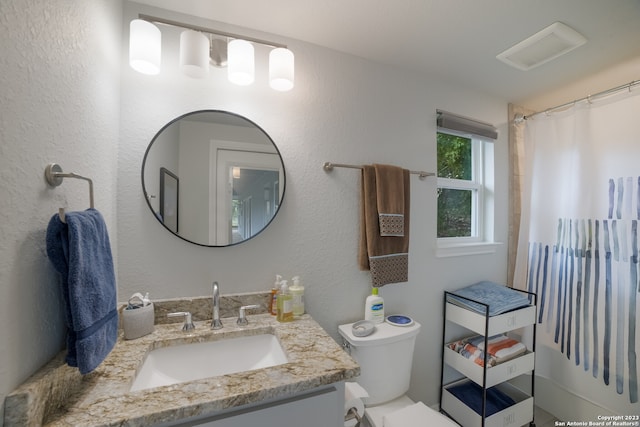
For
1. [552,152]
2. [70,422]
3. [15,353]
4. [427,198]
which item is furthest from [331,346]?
[552,152]

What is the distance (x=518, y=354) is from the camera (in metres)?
1.54

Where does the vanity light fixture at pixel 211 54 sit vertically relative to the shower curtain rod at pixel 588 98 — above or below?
below

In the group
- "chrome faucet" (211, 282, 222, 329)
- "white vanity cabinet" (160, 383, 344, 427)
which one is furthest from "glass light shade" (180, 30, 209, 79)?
"white vanity cabinet" (160, 383, 344, 427)

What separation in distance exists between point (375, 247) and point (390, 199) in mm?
280

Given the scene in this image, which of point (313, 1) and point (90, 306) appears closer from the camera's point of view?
point (90, 306)

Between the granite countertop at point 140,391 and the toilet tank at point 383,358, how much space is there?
0.41 m

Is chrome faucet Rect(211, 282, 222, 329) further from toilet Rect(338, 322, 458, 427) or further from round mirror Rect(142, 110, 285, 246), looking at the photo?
toilet Rect(338, 322, 458, 427)

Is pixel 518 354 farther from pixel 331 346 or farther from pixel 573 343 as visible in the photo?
pixel 331 346

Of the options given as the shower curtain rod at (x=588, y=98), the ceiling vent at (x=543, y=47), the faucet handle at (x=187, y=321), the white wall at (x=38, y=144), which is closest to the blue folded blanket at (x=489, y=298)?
the shower curtain rod at (x=588, y=98)

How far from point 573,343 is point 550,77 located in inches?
66.5

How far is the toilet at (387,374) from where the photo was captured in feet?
3.86

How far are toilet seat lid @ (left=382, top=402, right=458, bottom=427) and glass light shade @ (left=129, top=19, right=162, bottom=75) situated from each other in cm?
179

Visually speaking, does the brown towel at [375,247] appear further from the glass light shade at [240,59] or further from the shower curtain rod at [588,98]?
the shower curtain rod at [588,98]

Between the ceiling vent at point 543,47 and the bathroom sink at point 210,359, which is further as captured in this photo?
the ceiling vent at point 543,47
